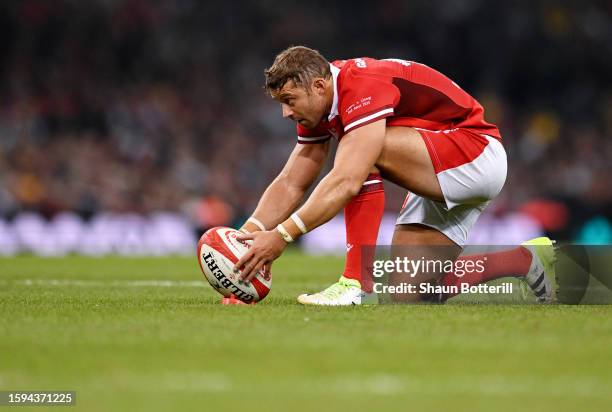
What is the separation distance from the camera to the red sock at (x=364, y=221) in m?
5.44

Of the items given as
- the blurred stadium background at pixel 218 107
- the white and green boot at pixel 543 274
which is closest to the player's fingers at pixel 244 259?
the white and green boot at pixel 543 274

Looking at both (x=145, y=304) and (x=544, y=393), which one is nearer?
(x=544, y=393)

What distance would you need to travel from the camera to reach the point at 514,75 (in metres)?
20.0

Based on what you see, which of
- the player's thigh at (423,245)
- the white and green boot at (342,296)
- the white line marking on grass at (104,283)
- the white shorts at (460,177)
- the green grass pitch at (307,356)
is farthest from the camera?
the white line marking on grass at (104,283)

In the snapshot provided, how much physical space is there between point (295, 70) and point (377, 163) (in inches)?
25.7

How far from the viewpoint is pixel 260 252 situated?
516cm

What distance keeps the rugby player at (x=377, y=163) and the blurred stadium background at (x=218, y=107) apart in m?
9.98

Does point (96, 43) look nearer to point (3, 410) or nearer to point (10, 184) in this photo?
point (10, 184)

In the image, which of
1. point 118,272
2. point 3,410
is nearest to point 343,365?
point 3,410

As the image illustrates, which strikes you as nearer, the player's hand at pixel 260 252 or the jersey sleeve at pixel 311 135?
the player's hand at pixel 260 252

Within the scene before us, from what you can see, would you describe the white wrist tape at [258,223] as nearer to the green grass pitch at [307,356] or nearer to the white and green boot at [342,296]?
the green grass pitch at [307,356]

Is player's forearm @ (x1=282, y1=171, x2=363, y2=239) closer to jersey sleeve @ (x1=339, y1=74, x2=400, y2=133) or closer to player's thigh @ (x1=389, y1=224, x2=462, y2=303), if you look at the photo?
jersey sleeve @ (x1=339, y1=74, x2=400, y2=133)

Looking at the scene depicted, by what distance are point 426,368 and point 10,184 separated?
13.2m

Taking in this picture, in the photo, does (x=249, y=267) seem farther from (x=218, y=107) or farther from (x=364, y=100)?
(x=218, y=107)
